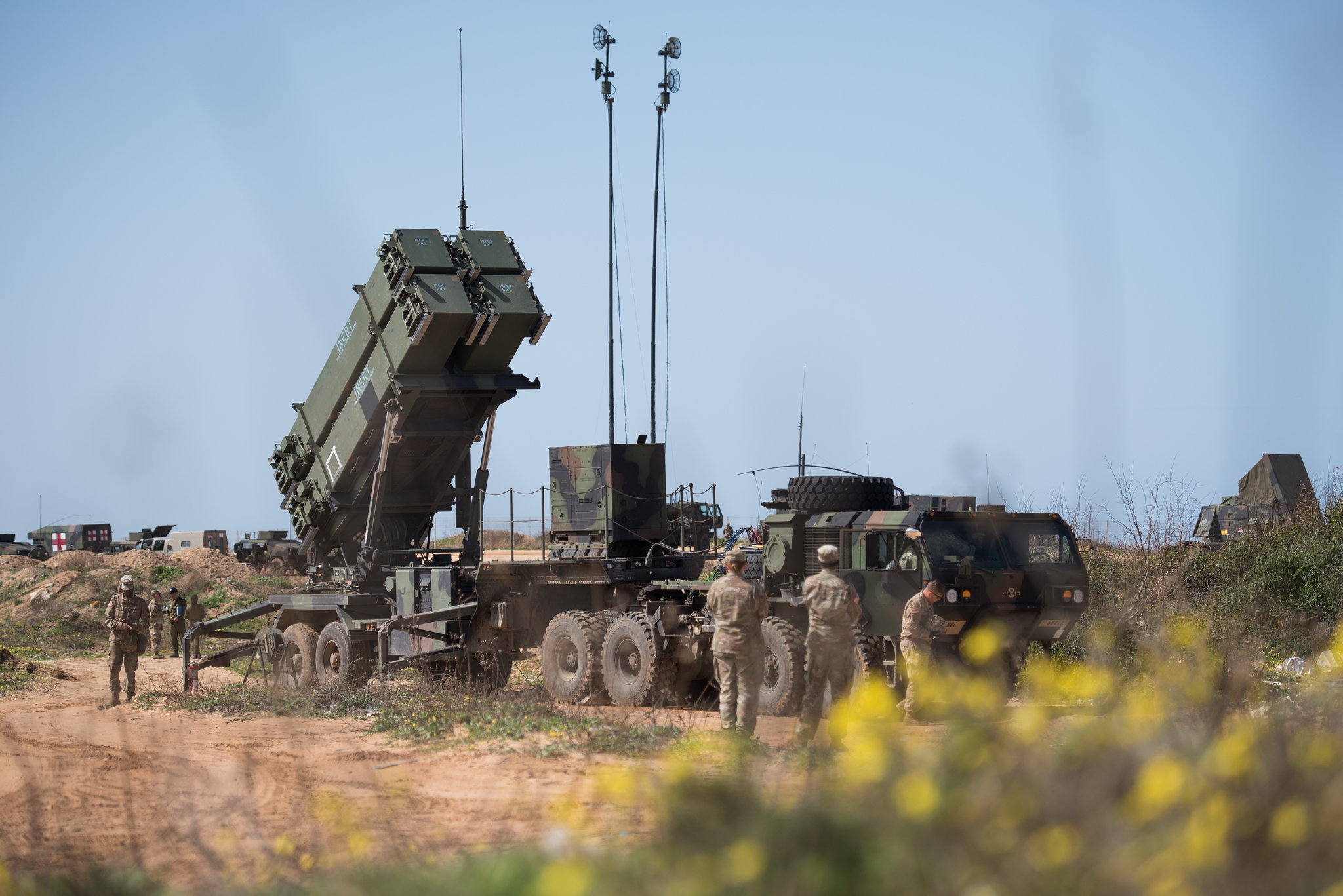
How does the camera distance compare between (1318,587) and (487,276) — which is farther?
(1318,587)

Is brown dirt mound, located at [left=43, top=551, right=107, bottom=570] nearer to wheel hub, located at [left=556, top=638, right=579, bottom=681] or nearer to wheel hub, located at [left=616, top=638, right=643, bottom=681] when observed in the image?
wheel hub, located at [left=556, top=638, right=579, bottom=681]

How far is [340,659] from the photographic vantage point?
52.4 feet

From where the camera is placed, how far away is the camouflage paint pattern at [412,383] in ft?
46.8

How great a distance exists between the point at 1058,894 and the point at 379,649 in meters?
13.0

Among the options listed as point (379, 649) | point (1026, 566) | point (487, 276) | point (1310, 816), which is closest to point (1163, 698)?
point (1310, 816)

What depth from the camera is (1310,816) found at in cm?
372

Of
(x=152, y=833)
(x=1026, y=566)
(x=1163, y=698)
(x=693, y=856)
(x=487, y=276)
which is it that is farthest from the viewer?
(x=487, y=276)

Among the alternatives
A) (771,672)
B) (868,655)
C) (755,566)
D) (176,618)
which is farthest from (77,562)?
(868,655)

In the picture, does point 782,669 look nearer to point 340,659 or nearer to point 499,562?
point 499,562

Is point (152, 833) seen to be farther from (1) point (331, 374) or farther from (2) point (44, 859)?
(1) point (331, 374)

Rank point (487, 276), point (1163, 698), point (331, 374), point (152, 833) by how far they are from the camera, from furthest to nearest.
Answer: point (331, 374) < point (487, 276) < point (152, 833) < point (1163, 698)

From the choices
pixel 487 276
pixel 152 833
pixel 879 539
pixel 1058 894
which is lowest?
pixel 152 833

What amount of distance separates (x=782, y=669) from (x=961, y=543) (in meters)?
2.15

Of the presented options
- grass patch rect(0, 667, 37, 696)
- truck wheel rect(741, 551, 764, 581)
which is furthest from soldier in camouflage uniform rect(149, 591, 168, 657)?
truck wheel rect(741, 551, 764, 581)
